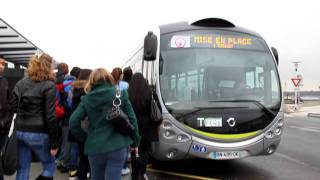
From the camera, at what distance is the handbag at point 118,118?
3.96 m

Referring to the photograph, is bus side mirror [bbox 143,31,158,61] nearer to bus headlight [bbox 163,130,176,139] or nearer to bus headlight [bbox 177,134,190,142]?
bus headlight [bbox 163,130,176,139]

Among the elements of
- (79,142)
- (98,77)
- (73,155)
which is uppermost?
(98,77)

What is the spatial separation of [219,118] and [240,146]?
23.6 inches

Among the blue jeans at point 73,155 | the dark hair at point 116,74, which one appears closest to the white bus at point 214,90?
the dark hair at point 116,74

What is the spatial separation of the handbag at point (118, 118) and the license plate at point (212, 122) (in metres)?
3.18

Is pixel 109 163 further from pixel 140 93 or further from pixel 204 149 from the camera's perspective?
pixel 204 149

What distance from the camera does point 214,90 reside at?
24.2 ft

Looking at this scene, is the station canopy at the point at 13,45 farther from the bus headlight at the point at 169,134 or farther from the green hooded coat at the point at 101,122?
the green hooded coat at the point at 101,122

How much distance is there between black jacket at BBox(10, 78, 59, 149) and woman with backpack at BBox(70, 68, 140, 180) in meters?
0.48

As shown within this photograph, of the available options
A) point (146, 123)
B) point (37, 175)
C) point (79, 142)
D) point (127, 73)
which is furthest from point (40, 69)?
point (37, 175)

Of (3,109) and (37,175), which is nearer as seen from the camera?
(3,109)

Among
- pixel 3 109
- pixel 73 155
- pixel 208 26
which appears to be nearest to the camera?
pixel 3 109

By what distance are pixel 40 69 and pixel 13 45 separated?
36.2ft

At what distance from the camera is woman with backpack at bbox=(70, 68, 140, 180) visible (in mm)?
4000
